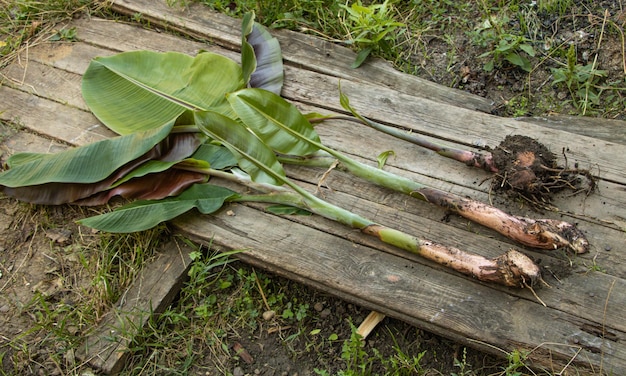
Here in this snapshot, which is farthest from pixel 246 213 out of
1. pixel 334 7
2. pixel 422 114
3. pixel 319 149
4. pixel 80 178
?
pixel 334 7

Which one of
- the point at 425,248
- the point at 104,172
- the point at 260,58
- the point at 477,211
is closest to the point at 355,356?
the point at 425,248

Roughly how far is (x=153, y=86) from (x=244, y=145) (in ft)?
2.62

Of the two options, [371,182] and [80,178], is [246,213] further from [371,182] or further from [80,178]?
[80,178]

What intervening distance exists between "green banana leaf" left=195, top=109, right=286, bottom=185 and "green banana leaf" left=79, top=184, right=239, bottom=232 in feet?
0.74

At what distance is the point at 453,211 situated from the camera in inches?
97.0

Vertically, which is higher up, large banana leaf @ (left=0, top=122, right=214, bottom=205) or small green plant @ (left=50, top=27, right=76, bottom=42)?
small green plant @ (left=50, top=27, right=76, bottom=42)

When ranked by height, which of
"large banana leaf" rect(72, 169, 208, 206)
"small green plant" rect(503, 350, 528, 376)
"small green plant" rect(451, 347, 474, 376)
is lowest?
"small green plant" rect(451, 347, 474, 376)

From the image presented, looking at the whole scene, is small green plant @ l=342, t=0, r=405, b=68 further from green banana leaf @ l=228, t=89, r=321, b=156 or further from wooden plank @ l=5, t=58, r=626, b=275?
green banana leaf @ l=228, t=89, r=321, b=156

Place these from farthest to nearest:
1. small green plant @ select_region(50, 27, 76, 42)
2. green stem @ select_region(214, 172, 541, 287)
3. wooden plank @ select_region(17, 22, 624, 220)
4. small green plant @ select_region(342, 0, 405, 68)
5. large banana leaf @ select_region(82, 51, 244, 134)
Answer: small green plant @ select_region(50, 27, 76, 42) < small green plant @ select_region(342, 0, 405, 68) < large banana leaf @ select_region(82, 51, 244, 134) < wooden plank @ select_region(17, 22, 624, 220) < green stem @ select_region(214, 172, 541, 287)

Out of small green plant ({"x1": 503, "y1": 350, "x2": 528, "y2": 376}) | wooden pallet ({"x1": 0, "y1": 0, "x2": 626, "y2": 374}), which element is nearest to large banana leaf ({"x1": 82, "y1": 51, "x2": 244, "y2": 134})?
wooden pallet ({"x1": 0, "y1": 0, "x2": 626, "y2": 374})

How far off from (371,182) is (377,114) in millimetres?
435

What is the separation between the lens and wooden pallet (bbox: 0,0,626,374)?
7.16ft

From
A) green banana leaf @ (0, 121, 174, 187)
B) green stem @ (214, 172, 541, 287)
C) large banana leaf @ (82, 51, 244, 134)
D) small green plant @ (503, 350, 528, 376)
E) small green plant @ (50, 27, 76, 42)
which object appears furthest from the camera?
small green plant @ (50, 27, 76, 42)

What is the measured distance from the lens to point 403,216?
2521 mm
